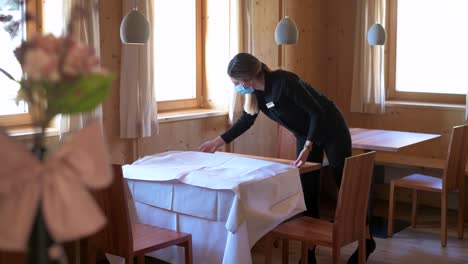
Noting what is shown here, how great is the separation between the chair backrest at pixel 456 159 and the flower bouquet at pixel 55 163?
12.7 ft

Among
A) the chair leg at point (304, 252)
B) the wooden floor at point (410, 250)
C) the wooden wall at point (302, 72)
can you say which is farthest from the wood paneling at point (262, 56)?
the chair leg at point (304, 252)

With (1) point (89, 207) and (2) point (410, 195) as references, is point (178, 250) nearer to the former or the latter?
(1) point (89, 207)

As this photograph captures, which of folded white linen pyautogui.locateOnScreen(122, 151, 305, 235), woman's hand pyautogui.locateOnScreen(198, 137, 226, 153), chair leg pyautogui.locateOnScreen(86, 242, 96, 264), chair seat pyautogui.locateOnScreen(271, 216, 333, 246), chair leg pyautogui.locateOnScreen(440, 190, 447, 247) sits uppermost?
woman's hand pyautogui.locateOnScreen(198, 137, 226, 153)

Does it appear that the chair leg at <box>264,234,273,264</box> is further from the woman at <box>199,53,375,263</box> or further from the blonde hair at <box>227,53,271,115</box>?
the blonde hair at <box>227,53,271,115</box>

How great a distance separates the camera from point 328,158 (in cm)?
368

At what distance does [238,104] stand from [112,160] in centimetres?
117

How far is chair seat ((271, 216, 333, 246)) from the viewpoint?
3.14 metres

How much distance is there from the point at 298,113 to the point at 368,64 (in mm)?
2209

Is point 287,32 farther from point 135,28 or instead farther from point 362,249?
point 362,249

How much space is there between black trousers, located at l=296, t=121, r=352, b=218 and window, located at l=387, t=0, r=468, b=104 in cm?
222

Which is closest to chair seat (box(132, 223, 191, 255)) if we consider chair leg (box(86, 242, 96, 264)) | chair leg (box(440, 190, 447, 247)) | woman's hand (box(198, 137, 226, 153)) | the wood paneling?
chair leg (box(86, 242, 96, 264))

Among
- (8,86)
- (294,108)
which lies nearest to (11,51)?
(8,86)

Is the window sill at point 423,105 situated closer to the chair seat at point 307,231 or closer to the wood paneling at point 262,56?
the wood paneling at point 262,56

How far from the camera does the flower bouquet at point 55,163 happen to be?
0.81 meters
